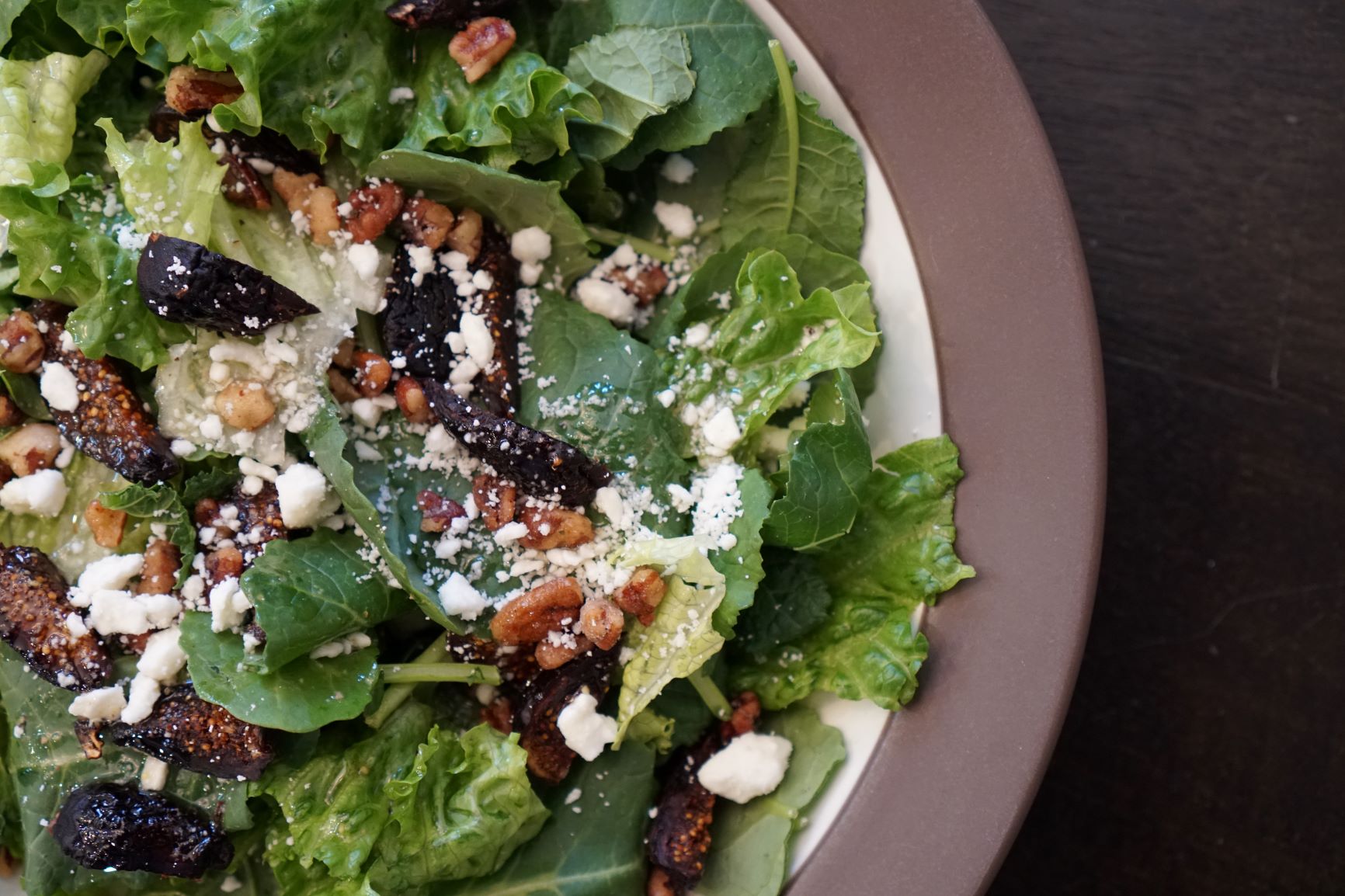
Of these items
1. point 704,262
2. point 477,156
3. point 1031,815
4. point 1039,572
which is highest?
point 477,156

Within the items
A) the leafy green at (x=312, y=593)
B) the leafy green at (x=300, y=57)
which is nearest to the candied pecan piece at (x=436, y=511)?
the leafy green at (x=312, y=593)

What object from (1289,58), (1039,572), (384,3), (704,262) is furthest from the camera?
(1289,58)

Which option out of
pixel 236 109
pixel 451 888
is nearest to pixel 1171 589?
pixel 451 888

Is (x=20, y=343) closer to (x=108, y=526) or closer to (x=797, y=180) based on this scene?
(x=108, y=526)

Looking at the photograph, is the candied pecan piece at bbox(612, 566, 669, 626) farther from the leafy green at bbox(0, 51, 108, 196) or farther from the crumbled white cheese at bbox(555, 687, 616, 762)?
the leafy green at bbox(0, 51, 108, 196)

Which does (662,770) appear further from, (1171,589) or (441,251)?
(1171,589)

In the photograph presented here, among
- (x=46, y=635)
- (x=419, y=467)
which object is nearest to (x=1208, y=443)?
(x=419, y=467)

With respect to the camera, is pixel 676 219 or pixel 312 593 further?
pixel 676 219
